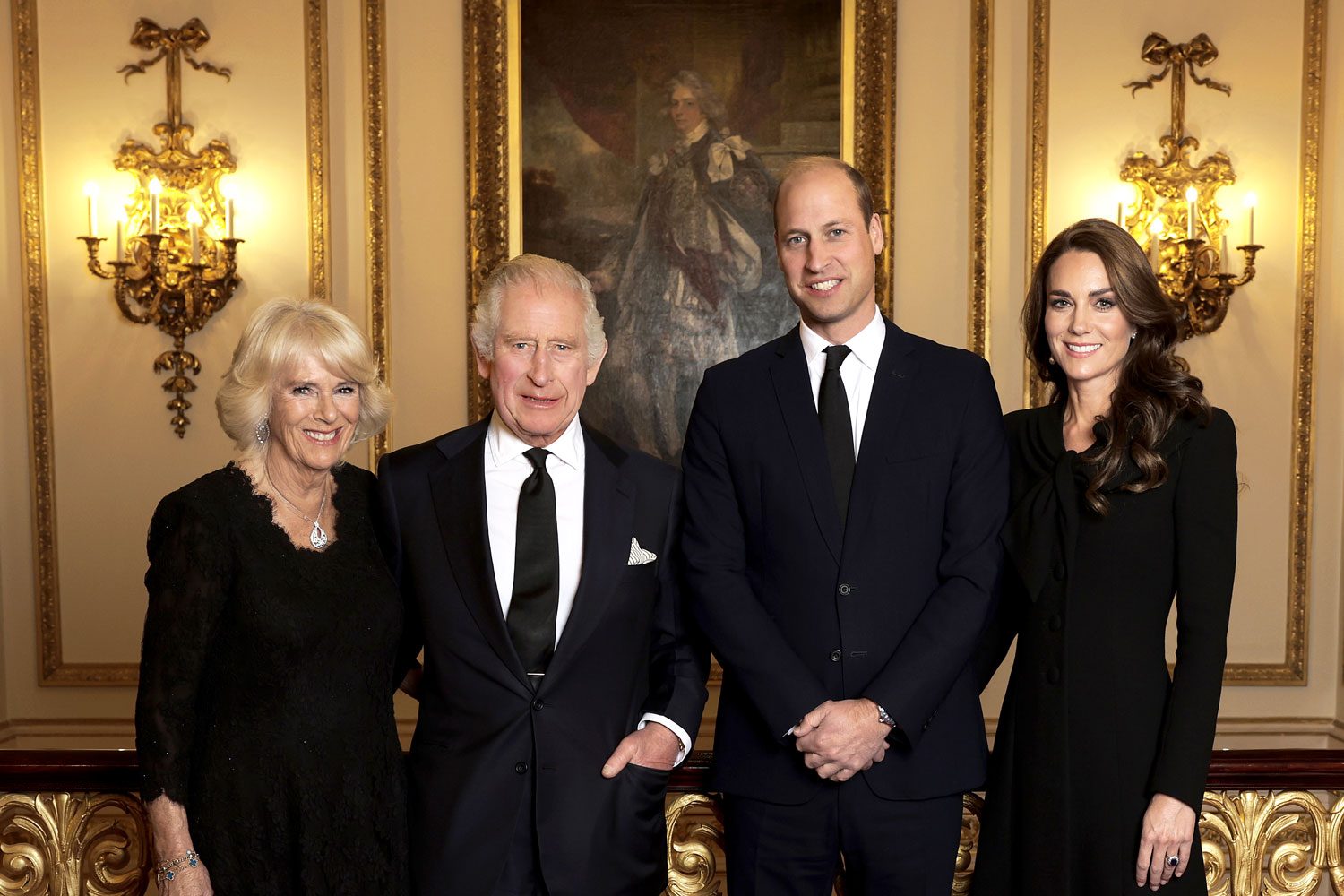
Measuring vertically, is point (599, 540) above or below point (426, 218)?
below

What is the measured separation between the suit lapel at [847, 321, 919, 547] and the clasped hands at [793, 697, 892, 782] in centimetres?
35

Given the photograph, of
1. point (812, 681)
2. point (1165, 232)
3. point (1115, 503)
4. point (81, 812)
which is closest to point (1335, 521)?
point (1165, 232)

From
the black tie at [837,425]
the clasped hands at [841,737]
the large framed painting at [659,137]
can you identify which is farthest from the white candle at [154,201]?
the clasped hands at [841,737]

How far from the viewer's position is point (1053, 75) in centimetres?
562

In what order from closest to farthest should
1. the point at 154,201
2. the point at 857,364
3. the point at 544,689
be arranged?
the point at 544,689, the point at 857,364, the point at 154,201

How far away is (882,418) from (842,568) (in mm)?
320

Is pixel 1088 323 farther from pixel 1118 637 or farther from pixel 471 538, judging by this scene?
pixel 471 538

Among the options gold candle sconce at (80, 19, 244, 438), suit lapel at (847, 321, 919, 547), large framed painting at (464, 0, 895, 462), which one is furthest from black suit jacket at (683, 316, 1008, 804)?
gold candle sconce at (80, 19, 244, 438)

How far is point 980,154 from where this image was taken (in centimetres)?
562

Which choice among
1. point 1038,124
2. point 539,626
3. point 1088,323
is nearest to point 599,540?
point 539,626

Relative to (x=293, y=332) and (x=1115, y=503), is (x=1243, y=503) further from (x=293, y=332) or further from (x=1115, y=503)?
(x=293, y=332)

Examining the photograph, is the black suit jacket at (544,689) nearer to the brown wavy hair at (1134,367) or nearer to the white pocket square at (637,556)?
the white pocket square at (637,556)

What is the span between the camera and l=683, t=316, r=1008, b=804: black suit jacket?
2.21 metres

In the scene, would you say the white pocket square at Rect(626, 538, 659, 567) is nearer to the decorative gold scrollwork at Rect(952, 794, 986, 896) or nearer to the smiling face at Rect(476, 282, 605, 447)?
the smiling face at Rect(476, 282, 605, 447)
